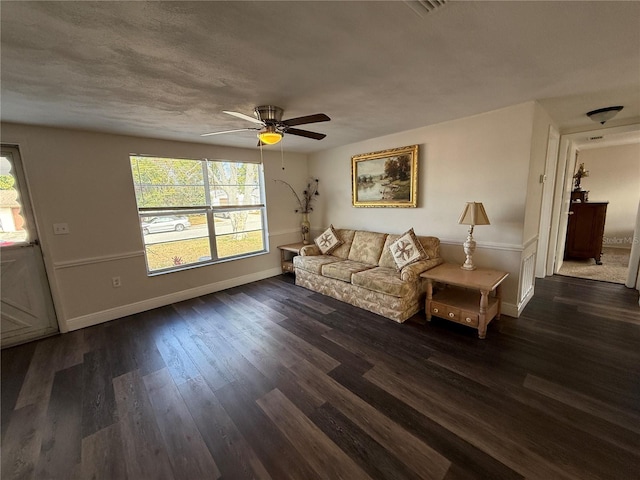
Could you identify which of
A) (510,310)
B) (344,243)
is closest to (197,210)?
(344,243)

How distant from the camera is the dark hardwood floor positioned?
56.6 inches

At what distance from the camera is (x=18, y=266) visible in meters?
2.79

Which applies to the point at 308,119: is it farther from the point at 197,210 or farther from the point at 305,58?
the point at 197,210

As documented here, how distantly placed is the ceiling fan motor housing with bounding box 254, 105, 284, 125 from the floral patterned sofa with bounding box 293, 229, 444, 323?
205 cm

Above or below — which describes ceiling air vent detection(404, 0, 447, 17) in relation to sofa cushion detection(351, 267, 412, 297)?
above

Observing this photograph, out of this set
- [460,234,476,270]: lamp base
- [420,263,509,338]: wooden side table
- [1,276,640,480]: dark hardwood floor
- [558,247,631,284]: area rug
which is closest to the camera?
[1,276,640,480]: dark hardwood floor

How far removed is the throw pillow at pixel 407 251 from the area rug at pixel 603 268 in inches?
120

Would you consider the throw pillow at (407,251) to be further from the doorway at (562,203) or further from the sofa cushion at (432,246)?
the doorway at (562,203)

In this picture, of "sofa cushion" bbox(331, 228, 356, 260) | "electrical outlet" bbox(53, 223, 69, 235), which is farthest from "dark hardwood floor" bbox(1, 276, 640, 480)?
"sofa cushion" bbox(331, 228, 356, 260)

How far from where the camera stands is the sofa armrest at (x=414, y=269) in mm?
2955

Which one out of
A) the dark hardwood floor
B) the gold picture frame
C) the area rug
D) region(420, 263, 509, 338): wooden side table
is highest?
the gold picture frame

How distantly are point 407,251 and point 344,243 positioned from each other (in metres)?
1.30

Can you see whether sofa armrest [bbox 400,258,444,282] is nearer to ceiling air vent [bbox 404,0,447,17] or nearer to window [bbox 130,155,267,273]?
ceiling air vent [bbox 404,0,447,17]

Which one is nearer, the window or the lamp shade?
the lamp shade
